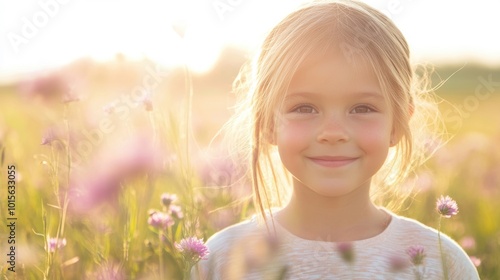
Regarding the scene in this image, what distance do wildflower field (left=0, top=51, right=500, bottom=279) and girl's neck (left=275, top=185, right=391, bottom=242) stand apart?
17cm

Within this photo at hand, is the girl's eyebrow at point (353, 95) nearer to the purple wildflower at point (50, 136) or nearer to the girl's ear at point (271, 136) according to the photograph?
the girl's ear at point (271, 136)

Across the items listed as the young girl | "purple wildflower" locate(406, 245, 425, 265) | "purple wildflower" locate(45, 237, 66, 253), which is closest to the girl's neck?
the young girl

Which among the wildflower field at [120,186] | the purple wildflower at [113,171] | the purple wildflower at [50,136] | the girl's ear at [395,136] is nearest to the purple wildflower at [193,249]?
the wildflower field at [120,186]

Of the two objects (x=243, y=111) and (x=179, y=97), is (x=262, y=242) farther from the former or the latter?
(x=179, y=97)

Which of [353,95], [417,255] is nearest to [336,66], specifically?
[353,95]

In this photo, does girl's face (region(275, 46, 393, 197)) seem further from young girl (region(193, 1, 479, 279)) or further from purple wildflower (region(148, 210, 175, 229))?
purple wildflower (region(148, 210, 175, 229))

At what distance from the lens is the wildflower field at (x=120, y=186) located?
178cm

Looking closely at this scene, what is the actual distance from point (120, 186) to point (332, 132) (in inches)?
18.1

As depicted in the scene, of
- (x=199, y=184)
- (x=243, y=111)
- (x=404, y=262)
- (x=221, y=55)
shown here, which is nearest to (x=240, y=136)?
(x=243, y=111)

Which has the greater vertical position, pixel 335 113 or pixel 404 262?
pixel 335 113

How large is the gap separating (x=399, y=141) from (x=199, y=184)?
67cm

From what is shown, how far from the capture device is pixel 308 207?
1.84 meters

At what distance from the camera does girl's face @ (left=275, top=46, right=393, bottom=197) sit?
1.70 meters

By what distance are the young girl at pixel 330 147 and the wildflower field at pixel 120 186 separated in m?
0.13
